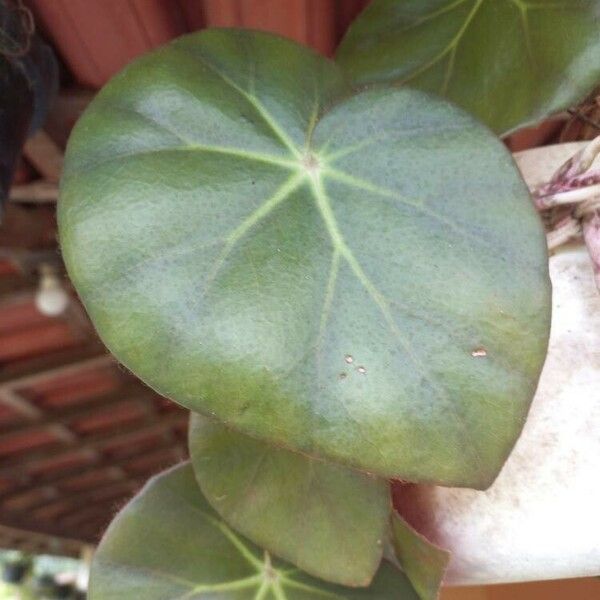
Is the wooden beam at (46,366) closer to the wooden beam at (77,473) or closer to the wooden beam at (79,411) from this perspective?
the wooden beam at (79,411)

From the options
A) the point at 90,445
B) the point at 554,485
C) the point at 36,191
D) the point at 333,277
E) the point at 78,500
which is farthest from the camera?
the point at 78,500

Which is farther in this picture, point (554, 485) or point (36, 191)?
point (36, 191)

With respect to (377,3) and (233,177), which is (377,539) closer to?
(233,177)

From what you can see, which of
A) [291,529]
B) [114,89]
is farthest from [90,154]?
[291,529]

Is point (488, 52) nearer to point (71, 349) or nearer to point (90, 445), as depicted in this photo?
point (71, 349)

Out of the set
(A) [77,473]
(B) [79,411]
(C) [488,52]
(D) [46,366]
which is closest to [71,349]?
(D) [46,366]

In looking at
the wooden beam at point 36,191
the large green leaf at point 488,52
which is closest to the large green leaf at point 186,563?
the large green leaf at point 488,52

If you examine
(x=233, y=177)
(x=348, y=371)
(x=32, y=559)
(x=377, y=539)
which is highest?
(x=233, y=177)
